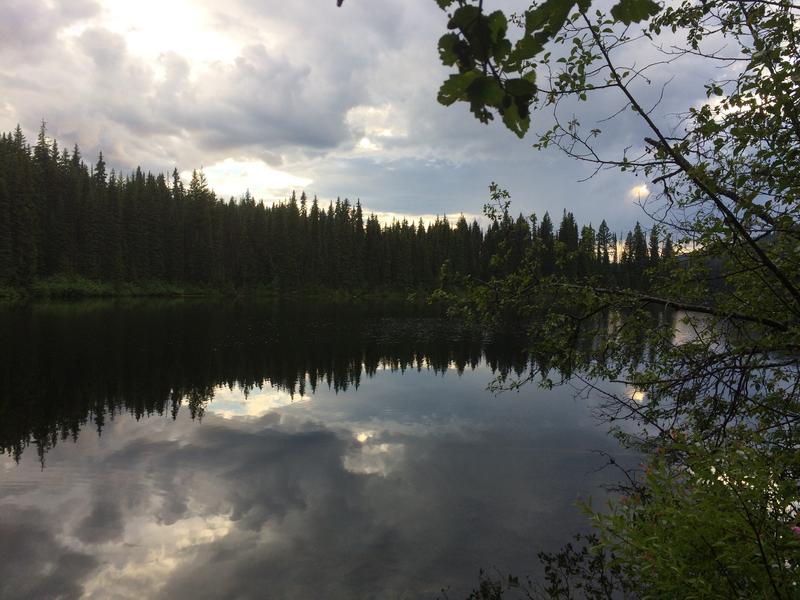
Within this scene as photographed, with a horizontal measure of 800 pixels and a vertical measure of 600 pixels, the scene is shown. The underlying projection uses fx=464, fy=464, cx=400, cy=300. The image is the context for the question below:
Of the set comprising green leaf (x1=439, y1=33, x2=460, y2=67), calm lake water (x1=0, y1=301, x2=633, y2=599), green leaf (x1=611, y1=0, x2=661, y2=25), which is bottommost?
calm lake water (x1=0, y1=301, x2=633, y2=599)

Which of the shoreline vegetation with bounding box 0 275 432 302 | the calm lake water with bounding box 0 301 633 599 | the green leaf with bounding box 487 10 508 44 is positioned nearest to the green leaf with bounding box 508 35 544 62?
the green leaf with bounding box 487 10 508 44

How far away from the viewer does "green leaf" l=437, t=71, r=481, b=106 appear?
1606 mm

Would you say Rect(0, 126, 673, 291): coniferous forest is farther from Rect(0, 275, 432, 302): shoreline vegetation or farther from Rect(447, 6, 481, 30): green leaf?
Rect(447, 6, 481, 30): green leaf

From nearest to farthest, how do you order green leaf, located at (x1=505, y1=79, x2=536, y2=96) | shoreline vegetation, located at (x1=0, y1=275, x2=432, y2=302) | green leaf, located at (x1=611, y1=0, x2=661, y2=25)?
green leaf, located at (x1=505, y1=79, x2=536, y2=96) < green leaf, located at (x1=611, y1=0, x2=661, y2=25) < shoreline vegetation, located at (x1=0, y1=275, x2=432, y2=302)

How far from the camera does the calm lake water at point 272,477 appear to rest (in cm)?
909

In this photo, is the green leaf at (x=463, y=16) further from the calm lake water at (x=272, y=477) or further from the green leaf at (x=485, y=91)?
the calm lake water at (x=272, y=477)

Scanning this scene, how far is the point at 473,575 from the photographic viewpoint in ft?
29.5

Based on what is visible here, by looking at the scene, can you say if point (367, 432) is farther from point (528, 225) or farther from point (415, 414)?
point (528, 225)

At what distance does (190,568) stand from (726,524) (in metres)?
9.31

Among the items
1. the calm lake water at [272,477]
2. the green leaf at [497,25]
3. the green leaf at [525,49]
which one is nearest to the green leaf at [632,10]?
the green leaf at [525,49]

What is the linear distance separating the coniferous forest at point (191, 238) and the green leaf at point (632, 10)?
1800 inches

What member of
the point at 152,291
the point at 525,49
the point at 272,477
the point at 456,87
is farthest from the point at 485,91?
the point at 152,291

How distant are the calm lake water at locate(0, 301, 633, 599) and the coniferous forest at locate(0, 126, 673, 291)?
30728 mm

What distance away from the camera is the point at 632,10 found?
222cm
